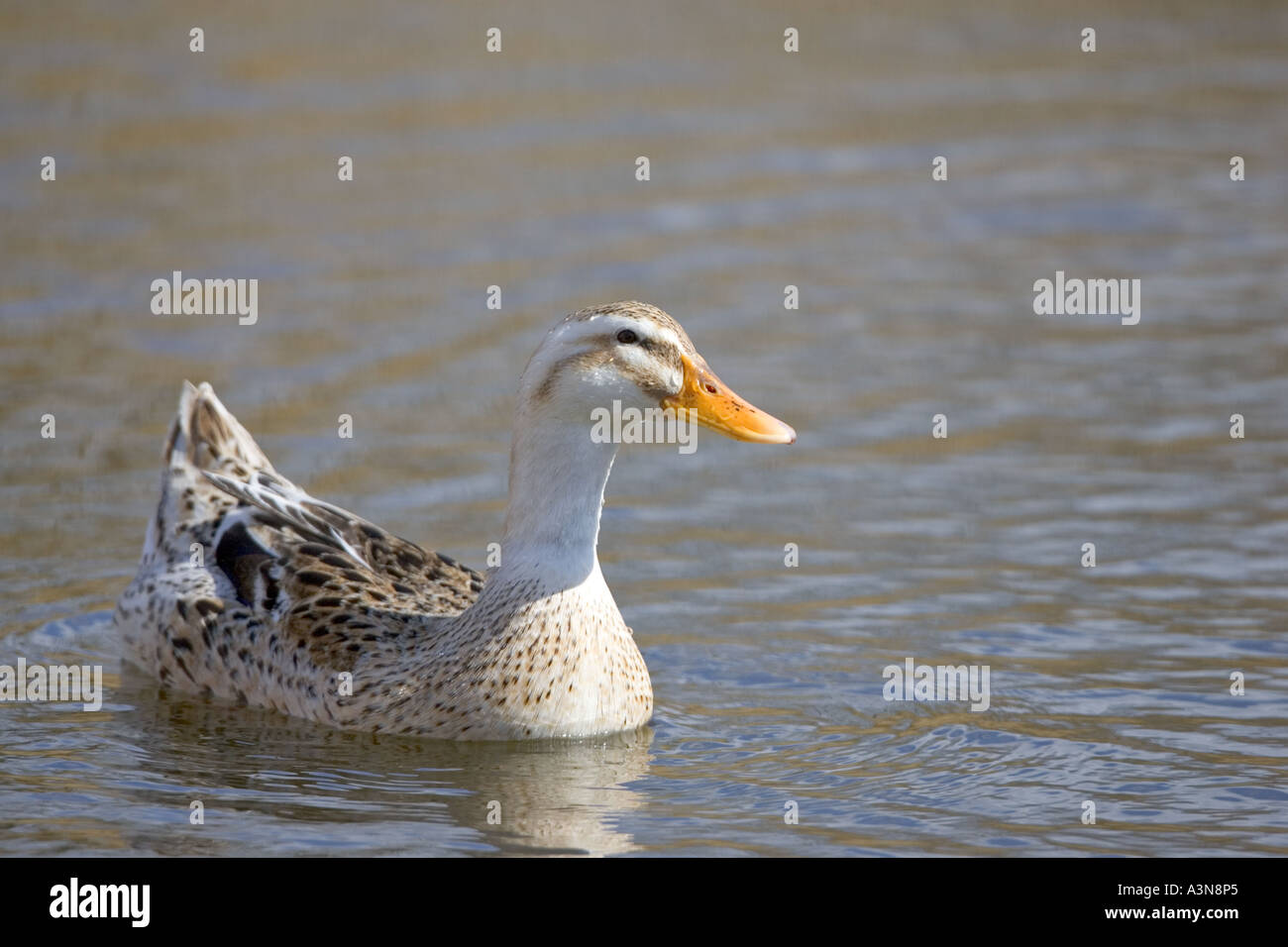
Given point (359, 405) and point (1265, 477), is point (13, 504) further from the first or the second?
point (1265, 477)

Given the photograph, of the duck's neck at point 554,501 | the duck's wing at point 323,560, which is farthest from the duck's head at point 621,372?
the duck's wing at point 323,560

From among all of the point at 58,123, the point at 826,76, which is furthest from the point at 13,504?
the point at 826,76

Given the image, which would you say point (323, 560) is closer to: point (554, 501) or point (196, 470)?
point (196, 470)

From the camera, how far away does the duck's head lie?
10148 millimetres

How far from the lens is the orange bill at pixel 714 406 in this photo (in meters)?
10.3

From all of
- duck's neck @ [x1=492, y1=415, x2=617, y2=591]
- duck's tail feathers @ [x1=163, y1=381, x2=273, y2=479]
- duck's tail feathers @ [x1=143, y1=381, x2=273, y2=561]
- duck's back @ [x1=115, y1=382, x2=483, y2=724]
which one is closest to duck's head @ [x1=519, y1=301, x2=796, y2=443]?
duck's neck @ [x1=492, y1=415, x2=617, y2=591]

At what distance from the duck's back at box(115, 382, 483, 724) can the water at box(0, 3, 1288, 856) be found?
0.24 meters

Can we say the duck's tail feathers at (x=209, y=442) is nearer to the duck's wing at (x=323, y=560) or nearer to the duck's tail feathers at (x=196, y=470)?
the duck's tail feathers at (x=196, y=470)

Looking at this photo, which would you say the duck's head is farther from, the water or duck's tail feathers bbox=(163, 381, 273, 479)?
duck's tail feathers bbox=(163, 381, 273, 479)

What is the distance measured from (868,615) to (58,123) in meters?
12.8

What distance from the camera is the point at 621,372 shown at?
1017 cm

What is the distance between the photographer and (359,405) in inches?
623

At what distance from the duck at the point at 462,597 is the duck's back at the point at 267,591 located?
1cm

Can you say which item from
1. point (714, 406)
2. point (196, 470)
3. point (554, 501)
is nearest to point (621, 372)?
point (714, 406)
